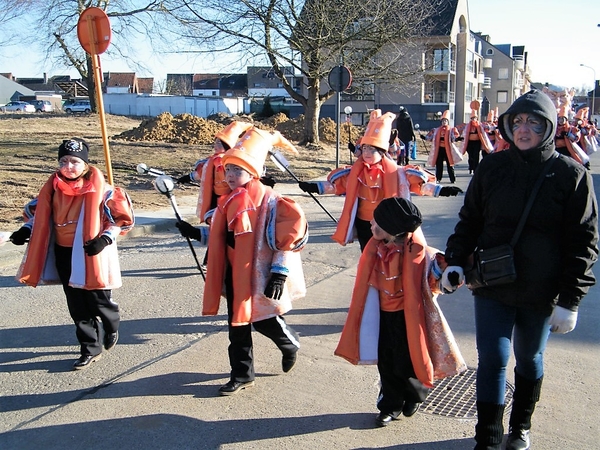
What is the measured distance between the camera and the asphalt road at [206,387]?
12.1 ft

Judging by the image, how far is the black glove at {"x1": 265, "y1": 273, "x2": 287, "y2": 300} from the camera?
3990 mm

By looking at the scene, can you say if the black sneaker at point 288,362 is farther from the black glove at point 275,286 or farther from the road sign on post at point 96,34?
the road sign on post at point 96,34

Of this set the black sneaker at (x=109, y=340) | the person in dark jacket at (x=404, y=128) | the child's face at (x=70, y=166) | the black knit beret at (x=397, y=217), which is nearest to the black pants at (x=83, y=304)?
the black sneaker at (x=109, y=340)

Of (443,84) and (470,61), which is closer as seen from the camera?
(443,84)

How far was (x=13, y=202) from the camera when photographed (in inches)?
442

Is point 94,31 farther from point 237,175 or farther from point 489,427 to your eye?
point 489,427

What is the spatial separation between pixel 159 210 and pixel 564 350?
7.93 m

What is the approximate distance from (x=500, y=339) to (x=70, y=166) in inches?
125

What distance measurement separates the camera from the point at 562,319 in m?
3.06

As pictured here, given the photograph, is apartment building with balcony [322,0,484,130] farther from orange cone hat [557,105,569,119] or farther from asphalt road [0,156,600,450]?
asphalt road [0,156,600,450]

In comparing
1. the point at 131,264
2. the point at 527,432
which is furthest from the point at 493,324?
the point at 131,264

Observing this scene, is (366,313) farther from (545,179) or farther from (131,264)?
(131,264)

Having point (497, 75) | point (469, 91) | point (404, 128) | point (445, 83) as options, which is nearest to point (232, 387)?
point (404, 128)

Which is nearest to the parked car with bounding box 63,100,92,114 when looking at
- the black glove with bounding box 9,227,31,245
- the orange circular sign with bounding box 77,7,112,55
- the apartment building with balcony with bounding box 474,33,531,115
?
the apartment building with balcony with bounding box 474,33,531,115
